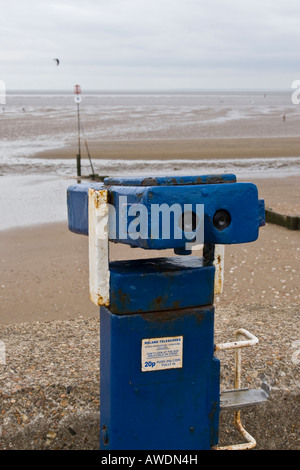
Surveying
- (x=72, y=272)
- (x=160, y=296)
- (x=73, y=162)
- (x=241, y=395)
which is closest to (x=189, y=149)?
(x=73, y=162)

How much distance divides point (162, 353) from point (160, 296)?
30 cm

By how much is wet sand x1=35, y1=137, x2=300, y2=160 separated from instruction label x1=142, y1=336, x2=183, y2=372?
846 inches

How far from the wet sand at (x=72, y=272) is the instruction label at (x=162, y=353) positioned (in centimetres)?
406

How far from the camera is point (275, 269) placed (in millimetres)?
8250

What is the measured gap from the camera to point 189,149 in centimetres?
2720

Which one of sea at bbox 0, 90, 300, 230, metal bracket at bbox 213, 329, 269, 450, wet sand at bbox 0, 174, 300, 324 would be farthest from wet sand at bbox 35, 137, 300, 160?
metal bracket at bbox 213, 329, 269, 450

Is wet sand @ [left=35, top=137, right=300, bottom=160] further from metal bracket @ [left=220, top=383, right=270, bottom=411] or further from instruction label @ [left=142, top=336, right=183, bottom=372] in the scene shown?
instruction label @ [left=142, top=336, right=183, bottom=372]

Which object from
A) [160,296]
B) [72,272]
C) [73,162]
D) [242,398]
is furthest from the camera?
[73,162]

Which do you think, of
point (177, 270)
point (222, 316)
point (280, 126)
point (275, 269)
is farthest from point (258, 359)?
point (280, 126)

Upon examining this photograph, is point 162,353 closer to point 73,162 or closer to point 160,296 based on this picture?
point 160,296

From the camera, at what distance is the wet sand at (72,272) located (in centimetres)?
711

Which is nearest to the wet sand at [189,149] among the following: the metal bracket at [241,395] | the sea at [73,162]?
the sea at [73,162]

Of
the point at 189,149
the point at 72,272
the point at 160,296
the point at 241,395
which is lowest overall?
the point at 72,272

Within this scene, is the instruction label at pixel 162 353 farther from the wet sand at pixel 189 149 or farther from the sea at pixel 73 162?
the wet sand at pixel 189 149
